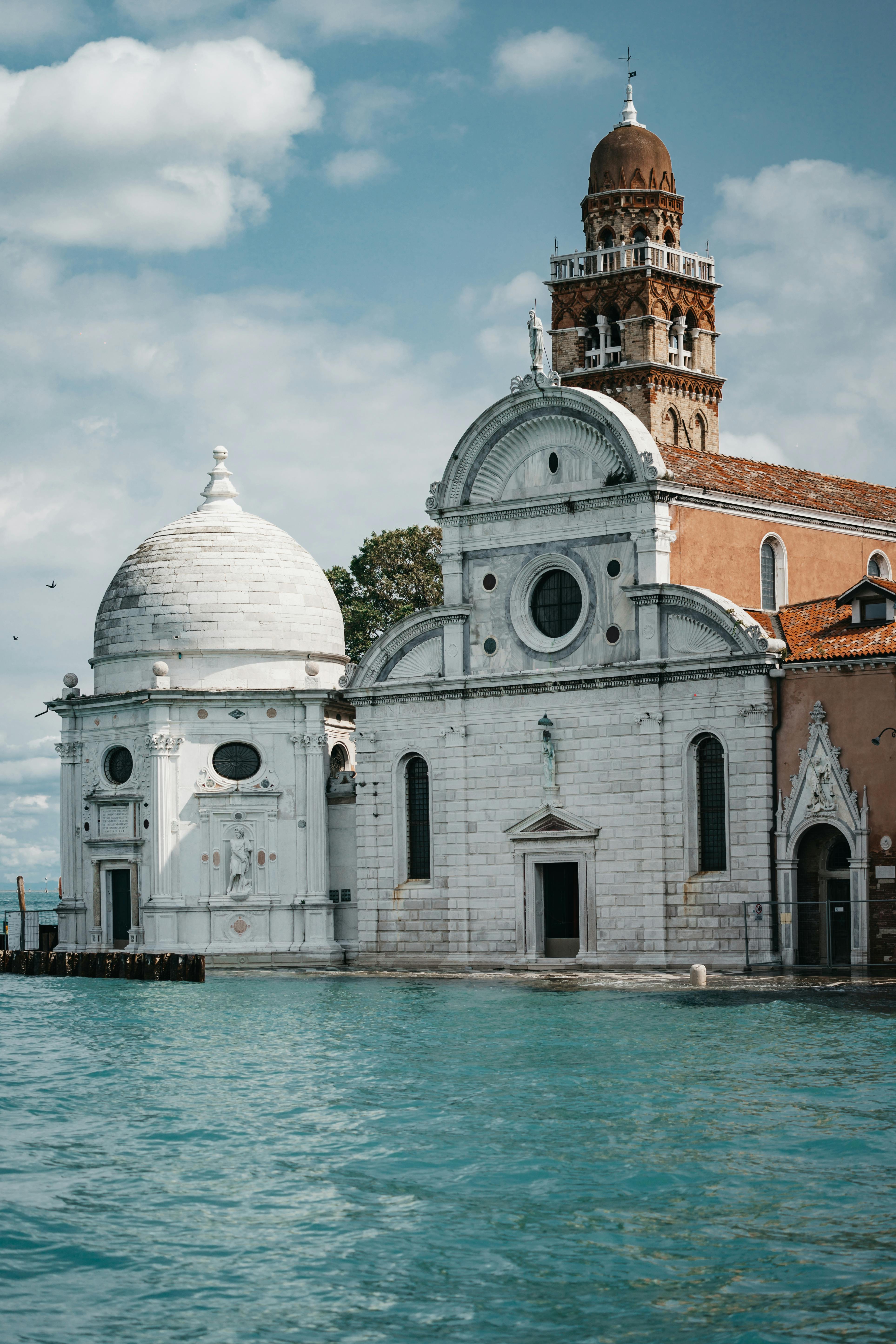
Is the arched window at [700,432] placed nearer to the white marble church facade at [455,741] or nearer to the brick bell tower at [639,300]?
the brick bell tower at [639,300]

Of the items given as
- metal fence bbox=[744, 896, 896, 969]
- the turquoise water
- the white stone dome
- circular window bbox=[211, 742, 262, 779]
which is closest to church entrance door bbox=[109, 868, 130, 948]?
circular window bbox=[211, 742, 262, 779]

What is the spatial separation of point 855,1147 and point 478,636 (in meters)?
22.2

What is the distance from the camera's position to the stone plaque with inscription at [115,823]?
44594mm

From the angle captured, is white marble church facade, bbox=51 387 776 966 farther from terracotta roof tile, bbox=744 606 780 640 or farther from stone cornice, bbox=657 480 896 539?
terracotta roof tile, bbox=744 606 780 640

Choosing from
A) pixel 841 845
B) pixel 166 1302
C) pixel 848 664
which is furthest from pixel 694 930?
pixel 166 1302

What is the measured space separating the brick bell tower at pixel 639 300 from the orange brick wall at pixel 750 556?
1353cm

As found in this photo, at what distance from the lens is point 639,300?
186ft

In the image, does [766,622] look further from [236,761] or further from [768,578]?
[236,761]

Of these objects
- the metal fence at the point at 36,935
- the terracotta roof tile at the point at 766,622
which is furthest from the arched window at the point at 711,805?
the metal fence at the point at 36,935

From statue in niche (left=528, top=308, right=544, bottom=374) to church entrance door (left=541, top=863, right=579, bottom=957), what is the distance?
10334 mm

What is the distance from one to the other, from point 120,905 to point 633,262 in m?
24.3

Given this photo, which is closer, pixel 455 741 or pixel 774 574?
pixel 455 741

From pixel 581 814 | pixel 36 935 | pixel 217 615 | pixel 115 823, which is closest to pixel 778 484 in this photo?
pixel 581 814

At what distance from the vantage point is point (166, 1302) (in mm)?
14977
